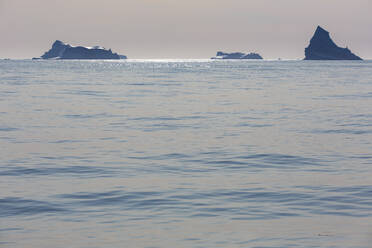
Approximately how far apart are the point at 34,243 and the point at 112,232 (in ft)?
4.69

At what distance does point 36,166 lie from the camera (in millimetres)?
17078

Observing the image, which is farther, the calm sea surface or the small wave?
the small wave

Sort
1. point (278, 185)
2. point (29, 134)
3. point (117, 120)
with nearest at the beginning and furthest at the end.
A: point (278, 185)
point (29, 134)
point (117, 120)

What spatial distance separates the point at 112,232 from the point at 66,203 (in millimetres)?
2598

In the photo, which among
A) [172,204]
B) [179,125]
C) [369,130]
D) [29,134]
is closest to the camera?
[172,204]

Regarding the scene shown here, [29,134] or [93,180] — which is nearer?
[93,180]

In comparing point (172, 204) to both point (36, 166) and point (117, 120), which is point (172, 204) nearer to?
point (36, 166)

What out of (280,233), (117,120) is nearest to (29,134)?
(117,120)

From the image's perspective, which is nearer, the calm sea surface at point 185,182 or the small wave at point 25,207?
the calm sea surface at point 185,182

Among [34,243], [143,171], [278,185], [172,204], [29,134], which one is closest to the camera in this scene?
[34,243]

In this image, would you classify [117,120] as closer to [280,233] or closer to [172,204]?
[172,204]

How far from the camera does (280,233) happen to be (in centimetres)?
1019

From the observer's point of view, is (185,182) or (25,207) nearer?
(25,207)

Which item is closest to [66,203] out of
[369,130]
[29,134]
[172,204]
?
[172,204]
